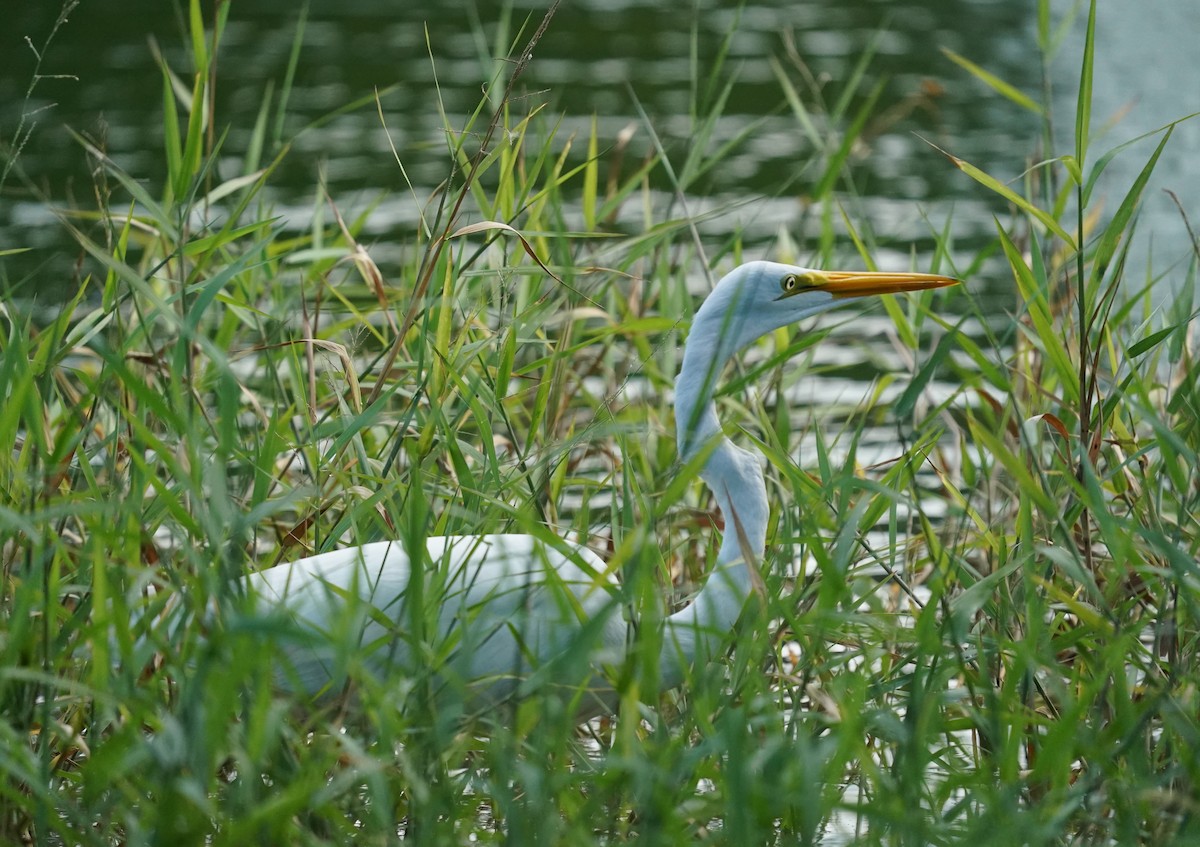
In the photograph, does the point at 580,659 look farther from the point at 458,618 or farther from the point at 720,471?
the point at 720,471

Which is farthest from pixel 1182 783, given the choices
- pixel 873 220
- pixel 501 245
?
pixel 873 220

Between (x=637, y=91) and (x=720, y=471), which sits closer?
(x=720, y=471)

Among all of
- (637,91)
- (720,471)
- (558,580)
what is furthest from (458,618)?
(637,91)

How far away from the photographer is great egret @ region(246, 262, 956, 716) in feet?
7.00

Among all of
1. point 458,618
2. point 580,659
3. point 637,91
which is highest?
point 637,91

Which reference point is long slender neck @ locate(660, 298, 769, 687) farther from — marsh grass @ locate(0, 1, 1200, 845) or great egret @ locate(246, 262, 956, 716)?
marsh grass @ locate(0, 1, 1200, 845)

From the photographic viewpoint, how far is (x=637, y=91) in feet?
37.8

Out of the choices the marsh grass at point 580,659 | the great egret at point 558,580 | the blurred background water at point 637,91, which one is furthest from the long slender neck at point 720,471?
the blurred background water at point 637,91

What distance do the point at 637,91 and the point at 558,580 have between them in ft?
32.7

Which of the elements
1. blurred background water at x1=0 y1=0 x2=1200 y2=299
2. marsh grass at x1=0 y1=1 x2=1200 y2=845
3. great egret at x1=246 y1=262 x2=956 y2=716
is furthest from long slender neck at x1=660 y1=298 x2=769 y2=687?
blurred background water at x1=0 y1=0 x2=1200 y2=299

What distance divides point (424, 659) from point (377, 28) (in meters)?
12.9

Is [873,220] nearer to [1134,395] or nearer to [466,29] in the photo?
[1134,395]

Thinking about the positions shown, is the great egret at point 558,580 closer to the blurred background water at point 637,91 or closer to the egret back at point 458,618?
the egret back at point 458,618

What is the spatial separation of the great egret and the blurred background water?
3.80 meters
